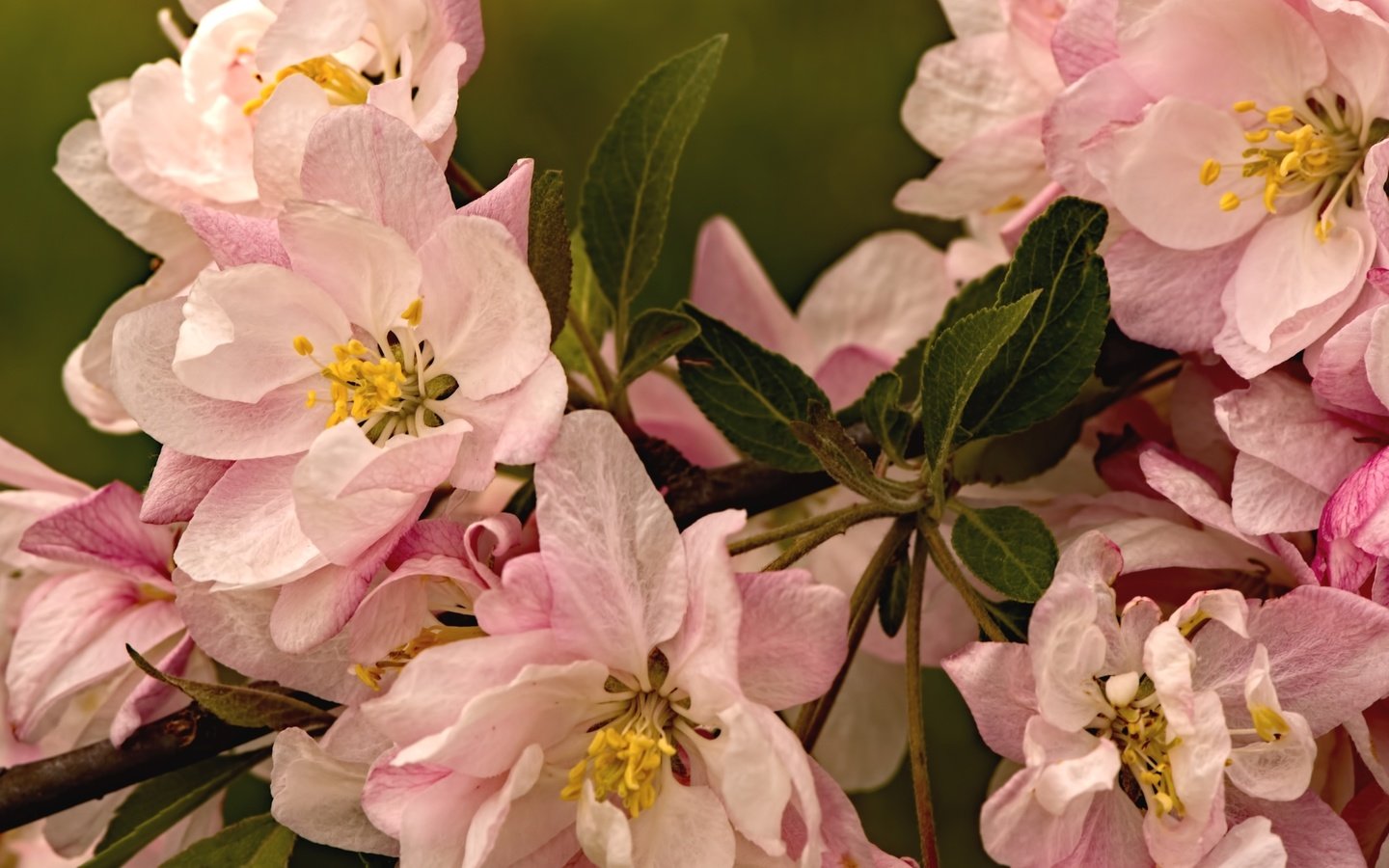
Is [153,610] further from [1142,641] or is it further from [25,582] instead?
[1142,641]

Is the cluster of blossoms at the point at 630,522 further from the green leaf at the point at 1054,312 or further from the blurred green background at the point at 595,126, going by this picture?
the blurred green background at the point at 595,126

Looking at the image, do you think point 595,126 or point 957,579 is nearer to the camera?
point 957,579

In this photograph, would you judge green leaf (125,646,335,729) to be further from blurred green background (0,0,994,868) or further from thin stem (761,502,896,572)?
blurred green background (0,0,994,868)

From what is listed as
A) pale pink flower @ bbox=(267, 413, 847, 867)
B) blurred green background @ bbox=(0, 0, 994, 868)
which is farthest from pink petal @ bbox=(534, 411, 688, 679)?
blurred green background @ bbox=(0, 0, 994, 868)

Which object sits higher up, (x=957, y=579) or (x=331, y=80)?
(x=331, y=80)

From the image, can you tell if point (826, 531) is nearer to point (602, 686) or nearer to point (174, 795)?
point (602, 686)

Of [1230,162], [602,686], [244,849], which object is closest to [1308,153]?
[1230,162]

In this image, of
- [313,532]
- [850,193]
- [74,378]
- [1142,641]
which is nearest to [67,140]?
[74,378]

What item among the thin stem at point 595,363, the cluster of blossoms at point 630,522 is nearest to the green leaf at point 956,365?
the cluster of blossoms at point 630,522
